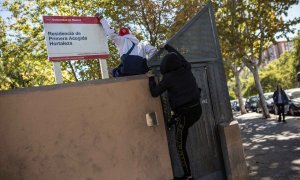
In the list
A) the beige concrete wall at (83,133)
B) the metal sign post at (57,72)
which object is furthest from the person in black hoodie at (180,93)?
the metal sign post at (57,72)

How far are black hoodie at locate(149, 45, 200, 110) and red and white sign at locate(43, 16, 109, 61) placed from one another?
132 centimetres

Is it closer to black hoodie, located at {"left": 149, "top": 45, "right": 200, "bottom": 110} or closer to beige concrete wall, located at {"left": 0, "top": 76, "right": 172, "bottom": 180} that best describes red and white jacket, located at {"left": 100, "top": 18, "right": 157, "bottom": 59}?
beige concrete wall, located at {"left": 0, "top": 76, "right": 172, "bottom": 180}

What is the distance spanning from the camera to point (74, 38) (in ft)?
17.4

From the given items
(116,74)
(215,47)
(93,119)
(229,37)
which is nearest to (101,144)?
(93,119)

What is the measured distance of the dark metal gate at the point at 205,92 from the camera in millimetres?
5457

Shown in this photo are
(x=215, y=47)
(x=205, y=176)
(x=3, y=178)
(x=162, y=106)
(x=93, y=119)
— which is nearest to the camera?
(x=3, y=178)

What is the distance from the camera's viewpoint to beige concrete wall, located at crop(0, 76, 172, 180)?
13.0ft

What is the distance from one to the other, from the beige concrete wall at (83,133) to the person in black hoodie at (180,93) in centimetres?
31

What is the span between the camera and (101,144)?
4.51 meters

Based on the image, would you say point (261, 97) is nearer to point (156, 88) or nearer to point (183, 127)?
point (183, 127)

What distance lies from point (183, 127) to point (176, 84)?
2.02 ft

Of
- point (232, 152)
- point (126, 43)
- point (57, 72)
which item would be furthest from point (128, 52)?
point (232, 152)

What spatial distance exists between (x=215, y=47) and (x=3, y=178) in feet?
12.9

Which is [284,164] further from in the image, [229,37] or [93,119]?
[229,37]
